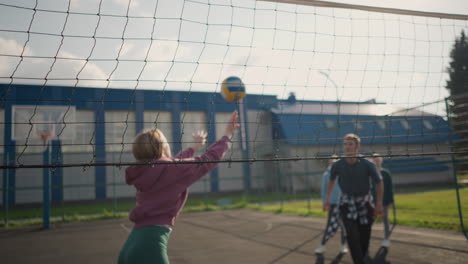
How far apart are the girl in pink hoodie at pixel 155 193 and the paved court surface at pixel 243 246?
354cm

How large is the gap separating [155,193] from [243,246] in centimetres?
494

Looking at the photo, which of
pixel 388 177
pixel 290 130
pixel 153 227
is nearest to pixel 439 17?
pixel 388 177

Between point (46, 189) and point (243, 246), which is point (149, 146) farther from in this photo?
point (46, 189)

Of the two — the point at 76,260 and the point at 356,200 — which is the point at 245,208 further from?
the point at 356,200

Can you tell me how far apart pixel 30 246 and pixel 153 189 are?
23.5 ft

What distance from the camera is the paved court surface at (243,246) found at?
5500 mm

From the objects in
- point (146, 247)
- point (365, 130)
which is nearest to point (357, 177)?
point (146, 247)

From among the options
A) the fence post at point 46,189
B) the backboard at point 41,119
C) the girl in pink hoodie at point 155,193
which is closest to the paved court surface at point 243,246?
the fence post at point 46,189

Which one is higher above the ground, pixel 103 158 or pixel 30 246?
pixel 103 158

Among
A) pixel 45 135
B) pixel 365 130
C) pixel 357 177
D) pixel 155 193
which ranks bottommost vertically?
pixel 357 177

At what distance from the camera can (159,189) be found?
A: 2215 millimetres

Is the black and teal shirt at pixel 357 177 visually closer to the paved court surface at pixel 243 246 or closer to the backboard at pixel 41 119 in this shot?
the paved court surface at pixel 243 246

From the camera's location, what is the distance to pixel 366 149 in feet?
51.1

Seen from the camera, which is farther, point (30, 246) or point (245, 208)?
point (245, 208)
